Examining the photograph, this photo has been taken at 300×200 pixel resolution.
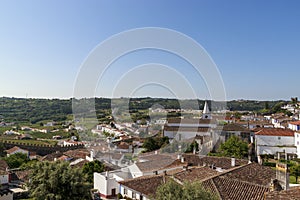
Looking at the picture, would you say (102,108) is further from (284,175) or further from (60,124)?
(60,124)

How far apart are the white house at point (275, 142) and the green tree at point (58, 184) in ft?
69.6

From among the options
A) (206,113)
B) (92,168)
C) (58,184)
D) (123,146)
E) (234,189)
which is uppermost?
(206,113)

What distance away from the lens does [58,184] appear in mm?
10492

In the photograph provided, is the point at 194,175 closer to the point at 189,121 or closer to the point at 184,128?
the point at 184,128

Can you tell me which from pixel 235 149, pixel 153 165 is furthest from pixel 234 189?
pixel 235 149

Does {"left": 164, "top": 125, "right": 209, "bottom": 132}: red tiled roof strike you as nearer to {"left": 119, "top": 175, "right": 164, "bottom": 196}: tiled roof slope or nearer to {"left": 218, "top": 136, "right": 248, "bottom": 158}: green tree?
{"left": 218, "top": 136, "right": 248, "bottom": 158}: green tree

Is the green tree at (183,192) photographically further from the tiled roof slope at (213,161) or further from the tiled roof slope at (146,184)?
the tiled roof slope at (213,161)

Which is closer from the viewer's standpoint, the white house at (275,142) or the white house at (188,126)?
the white house at (275,142)

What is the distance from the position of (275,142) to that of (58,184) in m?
25.1

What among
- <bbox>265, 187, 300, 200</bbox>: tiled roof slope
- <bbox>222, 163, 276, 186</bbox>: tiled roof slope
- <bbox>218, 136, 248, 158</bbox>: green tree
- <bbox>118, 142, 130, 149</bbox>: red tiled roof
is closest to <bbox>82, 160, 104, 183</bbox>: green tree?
<bbox>222, 163, 276, 186</bbox>: tiled roof slope

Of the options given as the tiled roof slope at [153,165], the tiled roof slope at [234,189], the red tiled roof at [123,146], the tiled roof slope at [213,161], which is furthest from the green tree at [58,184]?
the red tiled roof at [123,146]

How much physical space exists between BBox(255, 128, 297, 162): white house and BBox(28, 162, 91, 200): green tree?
21202 mm

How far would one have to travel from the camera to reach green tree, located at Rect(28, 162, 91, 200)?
1034cm

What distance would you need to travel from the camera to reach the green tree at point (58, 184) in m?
10.3
